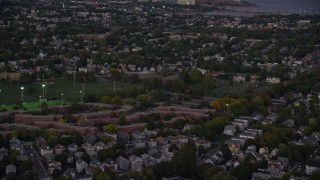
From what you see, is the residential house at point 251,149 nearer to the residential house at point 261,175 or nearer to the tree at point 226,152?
the tree at point 226,152

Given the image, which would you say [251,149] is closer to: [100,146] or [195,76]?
[100,146]

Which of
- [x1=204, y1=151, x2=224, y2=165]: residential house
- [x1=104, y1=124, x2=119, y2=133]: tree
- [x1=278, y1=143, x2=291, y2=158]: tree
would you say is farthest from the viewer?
[x1=104, y1=124, x2=119, y2=133]: tree

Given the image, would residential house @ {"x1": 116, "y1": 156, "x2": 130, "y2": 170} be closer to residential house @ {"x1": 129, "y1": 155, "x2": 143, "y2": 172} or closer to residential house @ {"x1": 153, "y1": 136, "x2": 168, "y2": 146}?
residential house @ {"x1": 129, "y1": 155, "x2": 143, "y2": 172}

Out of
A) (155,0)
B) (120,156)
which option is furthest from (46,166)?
(155,0)

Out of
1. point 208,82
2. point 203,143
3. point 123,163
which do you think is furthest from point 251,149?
point 208,82

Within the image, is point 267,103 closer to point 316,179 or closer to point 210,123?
point 210,123

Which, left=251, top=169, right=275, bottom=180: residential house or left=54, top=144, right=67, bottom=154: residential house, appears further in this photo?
left=54, top=144, right=67, bottom=154: residential house

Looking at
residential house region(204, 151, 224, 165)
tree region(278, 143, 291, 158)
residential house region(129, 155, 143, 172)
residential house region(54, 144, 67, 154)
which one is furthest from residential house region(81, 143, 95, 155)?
tree region(278, 143, 291, 158)
